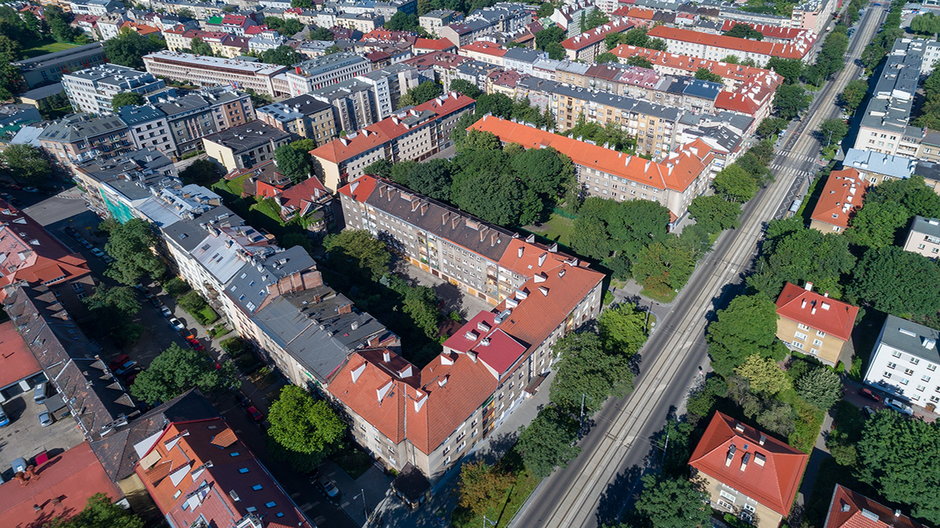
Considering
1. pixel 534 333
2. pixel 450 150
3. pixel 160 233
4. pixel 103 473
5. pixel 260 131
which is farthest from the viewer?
pixel 450 150

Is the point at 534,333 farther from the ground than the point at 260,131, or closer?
closer

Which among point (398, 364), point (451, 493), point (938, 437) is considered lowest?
point (451, 493)

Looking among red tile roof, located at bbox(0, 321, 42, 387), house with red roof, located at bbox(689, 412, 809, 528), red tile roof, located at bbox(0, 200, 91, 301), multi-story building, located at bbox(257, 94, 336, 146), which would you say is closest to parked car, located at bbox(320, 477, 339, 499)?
house with red roof, located at bbox(689, 412, 809, 528)

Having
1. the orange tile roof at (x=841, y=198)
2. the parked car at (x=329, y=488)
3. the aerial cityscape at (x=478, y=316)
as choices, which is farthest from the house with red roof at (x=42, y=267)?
the orange tile roof at (x=841, y=198)

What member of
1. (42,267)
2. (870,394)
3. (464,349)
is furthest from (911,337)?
(42,267)

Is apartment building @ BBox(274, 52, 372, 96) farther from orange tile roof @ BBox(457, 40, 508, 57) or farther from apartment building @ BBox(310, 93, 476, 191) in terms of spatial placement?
apartment building @ BBox(310, 93, 476, 191)

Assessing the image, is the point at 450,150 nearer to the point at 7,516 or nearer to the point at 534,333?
the point at 534,333

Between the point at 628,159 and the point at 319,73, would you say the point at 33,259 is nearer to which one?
the point at 319,73

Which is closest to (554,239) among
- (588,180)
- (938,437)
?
(588,180)
